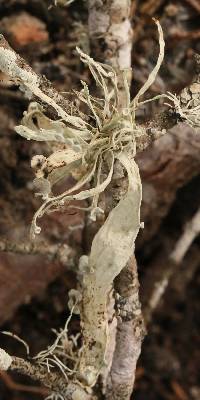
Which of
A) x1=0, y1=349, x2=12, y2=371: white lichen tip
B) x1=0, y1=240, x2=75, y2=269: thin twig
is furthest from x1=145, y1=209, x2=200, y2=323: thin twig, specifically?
x1=0, y1=349, x2=12, y2=371: white lichen tip

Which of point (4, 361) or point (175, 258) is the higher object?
point (175, 258)

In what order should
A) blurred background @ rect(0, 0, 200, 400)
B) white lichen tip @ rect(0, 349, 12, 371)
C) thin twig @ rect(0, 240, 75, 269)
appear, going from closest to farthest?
1. white lichen tip @ rect(0, 349, 12, 371)
2. thin twig @ rect(0, 240, 75, 269)
3. blurred background @ rect(0, 0, 200, 400)

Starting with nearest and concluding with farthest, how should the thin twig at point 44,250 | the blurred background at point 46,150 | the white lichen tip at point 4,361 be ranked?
the white lichen tip at point 4,361
the thin twig at point 44,250
the blurred background at point 46,150

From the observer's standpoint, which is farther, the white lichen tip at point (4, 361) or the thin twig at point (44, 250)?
the thin twig at point (44, 250)

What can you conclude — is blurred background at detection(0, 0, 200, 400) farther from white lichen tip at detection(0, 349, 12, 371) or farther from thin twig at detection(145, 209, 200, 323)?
white lichen tip at detection(0, 349, 12, 371)

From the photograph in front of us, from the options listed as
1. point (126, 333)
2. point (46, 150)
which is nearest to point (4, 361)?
point (126, 333)

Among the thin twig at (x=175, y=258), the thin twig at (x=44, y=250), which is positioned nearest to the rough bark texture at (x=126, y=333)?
the thin twig at (x=44, y=250)

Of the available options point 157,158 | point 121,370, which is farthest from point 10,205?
point 121,370

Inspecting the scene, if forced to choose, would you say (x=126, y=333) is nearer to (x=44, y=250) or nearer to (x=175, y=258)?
(x=44, y=250)

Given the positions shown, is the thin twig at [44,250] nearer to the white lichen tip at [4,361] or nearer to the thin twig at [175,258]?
the white lichen tip at [4,361]

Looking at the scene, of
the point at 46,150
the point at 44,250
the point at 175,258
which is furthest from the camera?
the point at 175,258
